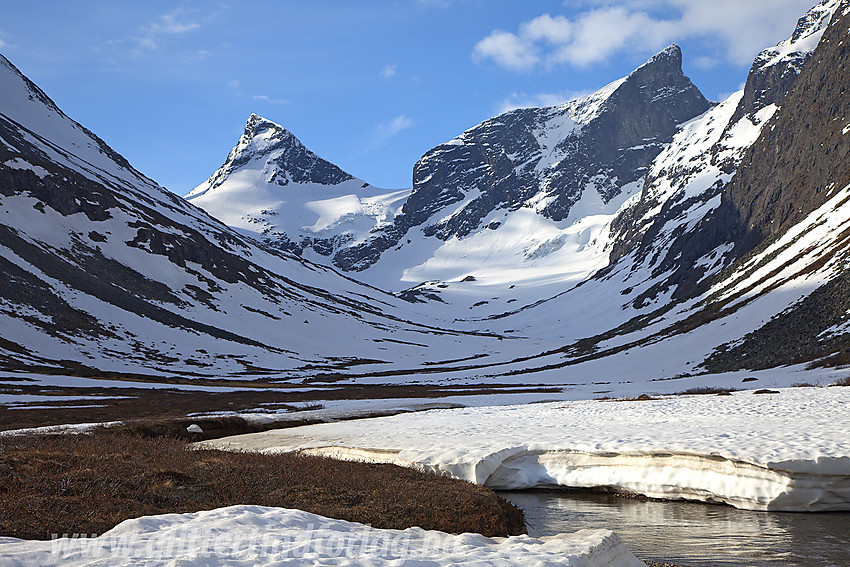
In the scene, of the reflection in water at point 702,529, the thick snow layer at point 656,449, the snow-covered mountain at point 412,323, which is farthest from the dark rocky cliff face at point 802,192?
the reflection in water at point 702,529

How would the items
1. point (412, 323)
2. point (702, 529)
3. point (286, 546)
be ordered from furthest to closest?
point (412, 323)
point (702, 529)
point (286, 546)

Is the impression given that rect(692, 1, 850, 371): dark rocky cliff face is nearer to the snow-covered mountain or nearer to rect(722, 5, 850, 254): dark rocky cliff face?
rect(722, 5, 850, 254): dark rocky cliff face

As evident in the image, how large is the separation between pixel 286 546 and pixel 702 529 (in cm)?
977

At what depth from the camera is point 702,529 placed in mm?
13969

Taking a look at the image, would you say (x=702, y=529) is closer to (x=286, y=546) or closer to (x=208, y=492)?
(x=286, y=546)

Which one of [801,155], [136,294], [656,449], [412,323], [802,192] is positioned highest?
[801,155]

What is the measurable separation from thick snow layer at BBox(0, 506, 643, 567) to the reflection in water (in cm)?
249

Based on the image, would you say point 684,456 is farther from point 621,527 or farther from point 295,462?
point 295,462

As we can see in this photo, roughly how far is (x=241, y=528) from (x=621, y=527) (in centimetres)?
898

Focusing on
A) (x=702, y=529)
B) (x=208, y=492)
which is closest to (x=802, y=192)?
(x=702, y=529)

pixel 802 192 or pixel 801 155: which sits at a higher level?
pixel 801 155

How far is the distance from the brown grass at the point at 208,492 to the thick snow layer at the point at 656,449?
3992 mm

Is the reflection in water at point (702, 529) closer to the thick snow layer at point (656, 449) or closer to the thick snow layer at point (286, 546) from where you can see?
the thick snow layer at point (656, 449)

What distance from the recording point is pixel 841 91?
368 feet
